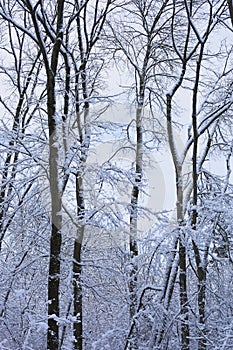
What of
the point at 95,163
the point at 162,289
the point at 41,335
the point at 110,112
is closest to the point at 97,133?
the point at 95,163

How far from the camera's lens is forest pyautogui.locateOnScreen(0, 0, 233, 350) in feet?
22.9

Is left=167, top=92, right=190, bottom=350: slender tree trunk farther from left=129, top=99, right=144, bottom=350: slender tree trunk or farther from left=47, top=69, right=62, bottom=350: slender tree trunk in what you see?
left=47, top=69, right=62, bottom=350: slender tree trunk

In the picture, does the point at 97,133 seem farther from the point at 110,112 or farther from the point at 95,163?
the point at 110,112

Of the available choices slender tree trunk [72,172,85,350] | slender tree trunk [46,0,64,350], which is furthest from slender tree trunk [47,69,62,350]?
slender tree trunk [72,172,85,350]

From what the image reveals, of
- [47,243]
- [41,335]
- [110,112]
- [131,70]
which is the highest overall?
[131,70]

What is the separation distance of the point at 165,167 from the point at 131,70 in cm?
248

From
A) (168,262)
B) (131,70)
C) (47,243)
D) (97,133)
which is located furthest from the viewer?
(131,70)

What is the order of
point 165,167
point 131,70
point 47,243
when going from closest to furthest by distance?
point 47,243 → point 165,167 → point 131,70

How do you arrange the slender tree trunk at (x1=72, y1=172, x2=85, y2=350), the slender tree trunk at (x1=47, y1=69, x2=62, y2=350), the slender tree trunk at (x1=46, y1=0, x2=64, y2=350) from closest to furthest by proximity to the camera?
the slender tree trunk at (x1=47, y1=69, x2=62, y2=350), the slender tree trunk at (x1=46, y1=0, x2=64, y2=350), the slender tree trunk at (x1=72, y1=172, x2=85, y2=350)

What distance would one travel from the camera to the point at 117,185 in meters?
7.81

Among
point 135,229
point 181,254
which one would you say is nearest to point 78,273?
point 135,229

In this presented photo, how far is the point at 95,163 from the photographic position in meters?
7.73

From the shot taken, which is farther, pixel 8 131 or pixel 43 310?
pixel 43 310

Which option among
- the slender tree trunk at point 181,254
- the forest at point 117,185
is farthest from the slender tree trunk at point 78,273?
the slender tree trunk at point 181,254
